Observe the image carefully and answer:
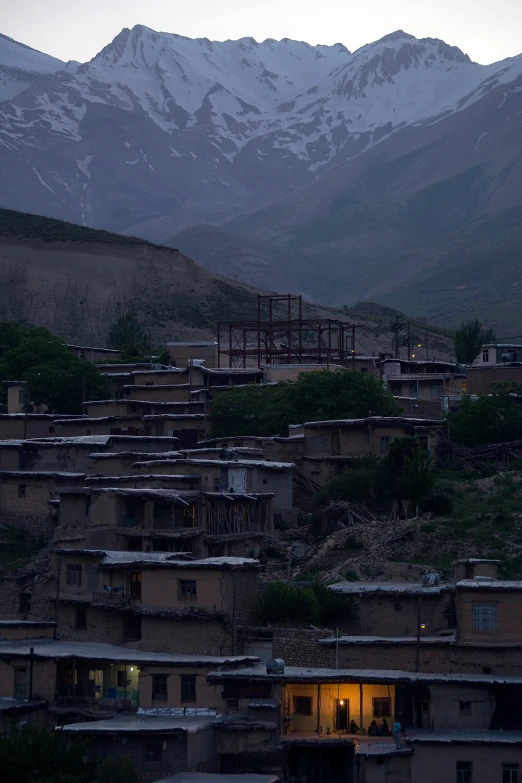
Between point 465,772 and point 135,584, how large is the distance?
1035 cm

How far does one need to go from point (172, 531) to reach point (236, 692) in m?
8.28

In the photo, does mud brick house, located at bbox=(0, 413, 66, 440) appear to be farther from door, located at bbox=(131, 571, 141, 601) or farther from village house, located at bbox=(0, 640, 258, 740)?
village house, located at bbox=(0, 640, 258, 740)

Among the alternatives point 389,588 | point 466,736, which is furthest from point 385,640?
point 466,736

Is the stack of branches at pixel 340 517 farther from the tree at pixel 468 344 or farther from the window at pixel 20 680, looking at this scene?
the tree at pixel 468 344

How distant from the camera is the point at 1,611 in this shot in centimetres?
4141

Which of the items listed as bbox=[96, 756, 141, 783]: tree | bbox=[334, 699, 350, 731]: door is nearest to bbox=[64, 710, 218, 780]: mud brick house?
bbox=[96, 756, 141, 783]: tree

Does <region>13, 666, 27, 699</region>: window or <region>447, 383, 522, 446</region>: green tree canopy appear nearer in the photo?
<region>13, 666, 27, 699</region>: window

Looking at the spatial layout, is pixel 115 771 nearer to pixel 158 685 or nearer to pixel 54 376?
pixel 158 685

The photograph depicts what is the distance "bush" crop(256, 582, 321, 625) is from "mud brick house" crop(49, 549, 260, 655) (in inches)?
15.5

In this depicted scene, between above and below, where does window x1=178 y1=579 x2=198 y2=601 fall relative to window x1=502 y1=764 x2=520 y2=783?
above

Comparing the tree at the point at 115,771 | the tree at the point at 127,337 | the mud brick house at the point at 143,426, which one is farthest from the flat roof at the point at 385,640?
the tree at the point at 127,337

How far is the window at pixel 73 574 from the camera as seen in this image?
133ft

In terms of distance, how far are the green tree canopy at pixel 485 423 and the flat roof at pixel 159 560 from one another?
46.6ft

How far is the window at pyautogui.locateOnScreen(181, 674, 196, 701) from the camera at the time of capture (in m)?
35.4
